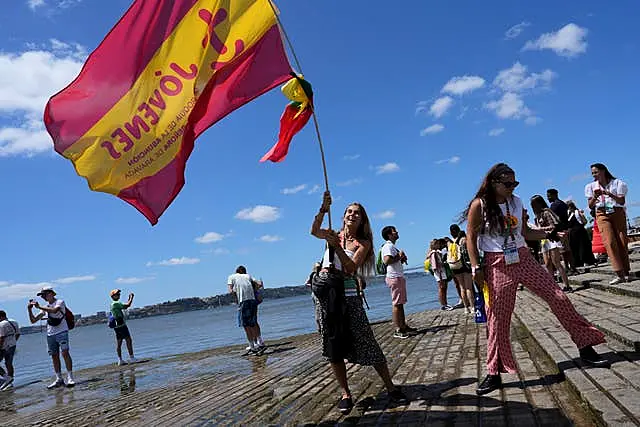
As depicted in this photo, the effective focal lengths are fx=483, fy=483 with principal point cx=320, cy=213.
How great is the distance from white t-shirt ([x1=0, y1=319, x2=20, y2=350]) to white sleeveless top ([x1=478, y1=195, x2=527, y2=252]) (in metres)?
13.2

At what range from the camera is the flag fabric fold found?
483cm

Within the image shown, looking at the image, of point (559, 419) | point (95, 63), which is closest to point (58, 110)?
point (95, 63)

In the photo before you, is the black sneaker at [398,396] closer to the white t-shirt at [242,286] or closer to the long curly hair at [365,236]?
the long curly hair at [365,236]

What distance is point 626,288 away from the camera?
22.2 feet

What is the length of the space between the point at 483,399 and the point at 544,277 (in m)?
1.18

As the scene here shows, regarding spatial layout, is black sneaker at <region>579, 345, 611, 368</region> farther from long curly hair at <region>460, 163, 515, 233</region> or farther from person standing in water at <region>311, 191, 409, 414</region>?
person standing in water at <region>311, 191, 409, 414</region>

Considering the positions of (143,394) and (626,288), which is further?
(143,394)

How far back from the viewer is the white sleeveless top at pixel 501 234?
430 cm

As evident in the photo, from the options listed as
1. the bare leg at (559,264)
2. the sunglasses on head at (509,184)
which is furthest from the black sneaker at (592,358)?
the bare leg at (559,264)

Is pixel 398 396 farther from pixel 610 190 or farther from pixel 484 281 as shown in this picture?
pixel 610 190

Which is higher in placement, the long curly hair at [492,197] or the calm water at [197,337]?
the long curly hair at [492,197]

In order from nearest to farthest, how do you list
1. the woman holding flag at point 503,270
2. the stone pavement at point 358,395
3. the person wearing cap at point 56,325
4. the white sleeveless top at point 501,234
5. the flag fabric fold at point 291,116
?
the stone pavement at point 358,395 → the woman holding flag at point 503,270 → the white sleeveless top at point 501,234 → the flag fabric fold at point 291,116 → the person wearing cap at point 56,325

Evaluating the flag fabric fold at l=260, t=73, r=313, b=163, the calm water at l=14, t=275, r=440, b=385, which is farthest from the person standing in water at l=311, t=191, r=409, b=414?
the calm water at l=14, t=275, r=440, b=385

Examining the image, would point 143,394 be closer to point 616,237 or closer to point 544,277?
point 544,277
